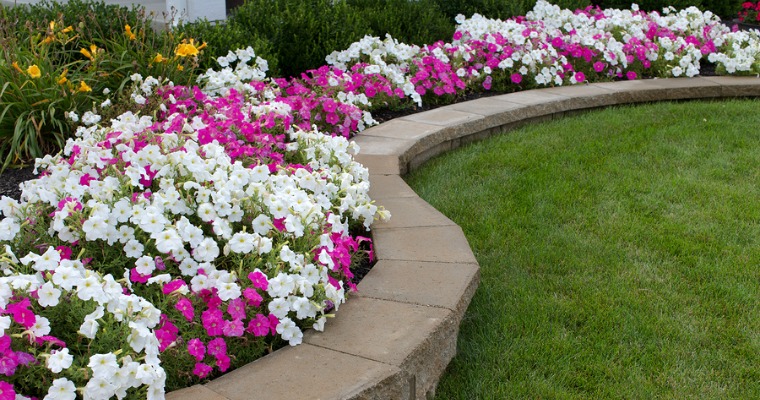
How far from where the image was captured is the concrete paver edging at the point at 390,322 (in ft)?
7.00

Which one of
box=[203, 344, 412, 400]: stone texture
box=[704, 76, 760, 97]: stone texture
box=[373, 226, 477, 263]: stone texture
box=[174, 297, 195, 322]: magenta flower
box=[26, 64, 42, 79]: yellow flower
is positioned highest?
Answer: box=[26, 64, 42, 79]: yellow flower

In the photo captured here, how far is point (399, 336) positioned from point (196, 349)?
0.61 metres

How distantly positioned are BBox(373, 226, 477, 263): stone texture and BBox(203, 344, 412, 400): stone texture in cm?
79

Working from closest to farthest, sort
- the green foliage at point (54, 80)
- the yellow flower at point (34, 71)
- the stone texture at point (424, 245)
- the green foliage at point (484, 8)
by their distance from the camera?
the stone texture at point (424, 245)
the yellow flower at point (34, 71)
the green foliage at point (54, 80)
the green foliage at point (484, 8)

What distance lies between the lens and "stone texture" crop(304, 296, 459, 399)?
2.33 metres

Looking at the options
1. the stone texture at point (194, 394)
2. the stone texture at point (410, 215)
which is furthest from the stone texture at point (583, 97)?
the stone texture at point (194, 394)

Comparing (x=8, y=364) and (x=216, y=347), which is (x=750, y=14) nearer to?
(x=216, y=347)

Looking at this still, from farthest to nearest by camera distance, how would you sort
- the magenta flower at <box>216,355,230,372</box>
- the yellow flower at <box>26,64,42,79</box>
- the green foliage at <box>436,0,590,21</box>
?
the green foliage at <box>436,0,590,21</box> < the yellow flower at <box>26,64,42,79</box> < the magenta flower at <box>216,355,230,372</box>

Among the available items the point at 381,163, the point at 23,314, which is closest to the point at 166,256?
the point at 23,314

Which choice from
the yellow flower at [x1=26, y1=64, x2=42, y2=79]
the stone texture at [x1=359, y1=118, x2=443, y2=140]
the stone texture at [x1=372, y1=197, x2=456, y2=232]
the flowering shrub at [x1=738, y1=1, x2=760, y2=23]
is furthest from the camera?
the flowering shrub at [x1=738, y1=1, x2=760, y2=23]

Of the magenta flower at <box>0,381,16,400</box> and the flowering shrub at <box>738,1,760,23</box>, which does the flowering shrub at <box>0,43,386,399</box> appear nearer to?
the magenta flower at <box>0,381,16,400</box>

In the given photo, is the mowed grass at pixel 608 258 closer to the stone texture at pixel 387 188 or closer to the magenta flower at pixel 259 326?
the stone texture at pixel 387 188

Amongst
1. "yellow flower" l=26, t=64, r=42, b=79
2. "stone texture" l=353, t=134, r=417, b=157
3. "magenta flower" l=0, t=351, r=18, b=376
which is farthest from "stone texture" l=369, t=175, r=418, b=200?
"magenta flower" l=0, t=351, r=18, b=376

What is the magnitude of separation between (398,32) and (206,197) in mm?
4117
